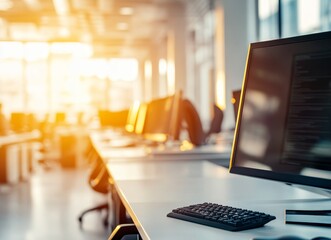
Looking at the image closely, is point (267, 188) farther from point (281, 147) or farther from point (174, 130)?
point (174, 130)

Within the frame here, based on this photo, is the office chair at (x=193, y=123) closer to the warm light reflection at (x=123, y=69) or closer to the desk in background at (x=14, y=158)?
the desk in background at (x=14, y=158)

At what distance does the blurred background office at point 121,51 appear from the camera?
370 inches

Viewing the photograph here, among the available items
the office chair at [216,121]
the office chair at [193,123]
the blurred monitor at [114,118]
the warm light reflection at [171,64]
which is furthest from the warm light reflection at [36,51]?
the office chair at [193,123]

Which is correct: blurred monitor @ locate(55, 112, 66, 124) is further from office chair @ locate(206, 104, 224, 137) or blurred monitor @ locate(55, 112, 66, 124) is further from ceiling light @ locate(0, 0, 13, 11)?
office chair @ locate(206, 104, 224, 137)

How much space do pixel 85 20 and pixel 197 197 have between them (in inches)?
525

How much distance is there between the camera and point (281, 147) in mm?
1579

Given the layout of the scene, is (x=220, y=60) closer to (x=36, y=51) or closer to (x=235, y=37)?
(x=235, y=37)

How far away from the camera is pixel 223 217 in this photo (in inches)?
54.1

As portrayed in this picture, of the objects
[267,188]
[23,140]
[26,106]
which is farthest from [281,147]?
[26,106]

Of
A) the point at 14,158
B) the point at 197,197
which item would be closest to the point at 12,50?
the point at 14,158

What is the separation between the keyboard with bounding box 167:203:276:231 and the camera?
132 centimetres

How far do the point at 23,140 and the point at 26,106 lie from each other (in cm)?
785

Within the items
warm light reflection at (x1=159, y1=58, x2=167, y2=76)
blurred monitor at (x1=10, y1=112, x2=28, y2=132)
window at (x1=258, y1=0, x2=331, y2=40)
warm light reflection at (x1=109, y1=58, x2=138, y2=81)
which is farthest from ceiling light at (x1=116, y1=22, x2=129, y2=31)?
window at (x1=258, y1=0, x2=331, y2=40)

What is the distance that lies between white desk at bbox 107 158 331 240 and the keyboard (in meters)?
0.02
